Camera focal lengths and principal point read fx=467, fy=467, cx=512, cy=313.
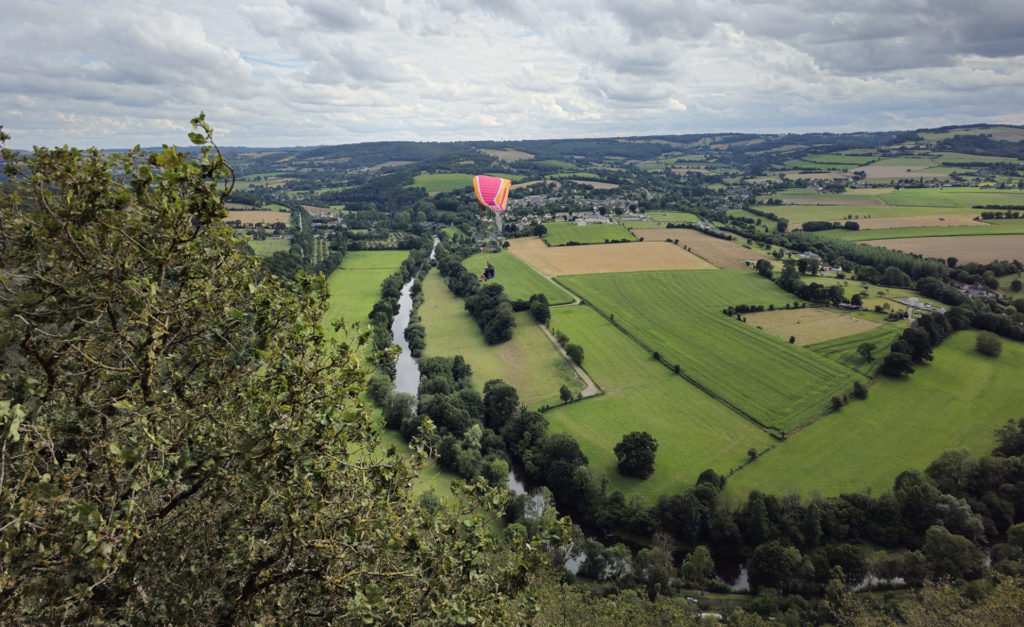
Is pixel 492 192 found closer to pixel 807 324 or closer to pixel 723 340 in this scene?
pixel 723 340

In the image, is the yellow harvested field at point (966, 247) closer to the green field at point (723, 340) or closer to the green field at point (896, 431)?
the green field at point (723, 340)

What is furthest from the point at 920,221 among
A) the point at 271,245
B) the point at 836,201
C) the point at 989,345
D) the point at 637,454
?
the point at 271,245

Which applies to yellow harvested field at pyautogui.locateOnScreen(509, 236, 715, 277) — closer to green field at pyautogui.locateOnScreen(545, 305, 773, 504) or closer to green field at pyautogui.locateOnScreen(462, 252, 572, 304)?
green field at pyautogui.locateOnScreen(462, 252, 572, 304)

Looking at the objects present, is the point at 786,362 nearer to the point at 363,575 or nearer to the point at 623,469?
the point at 623,469

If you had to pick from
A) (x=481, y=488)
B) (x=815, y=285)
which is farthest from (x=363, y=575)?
(x=815, y=285)

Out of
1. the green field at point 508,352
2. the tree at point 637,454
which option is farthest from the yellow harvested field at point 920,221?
the tree at point 637,454
